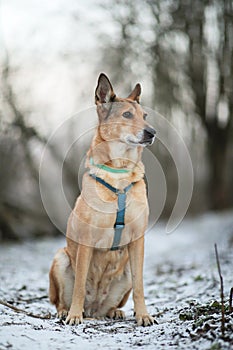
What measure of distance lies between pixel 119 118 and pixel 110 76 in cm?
1222

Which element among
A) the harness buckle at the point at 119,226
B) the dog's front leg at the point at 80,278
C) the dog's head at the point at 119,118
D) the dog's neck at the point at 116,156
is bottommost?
the dog's front leg at the point at 80,278

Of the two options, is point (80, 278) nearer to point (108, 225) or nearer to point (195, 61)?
point (108, 225)

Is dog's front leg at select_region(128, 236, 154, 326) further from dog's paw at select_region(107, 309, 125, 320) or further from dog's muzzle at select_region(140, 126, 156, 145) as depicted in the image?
dog's muzzle at select_region(140, 126, 156, 145)

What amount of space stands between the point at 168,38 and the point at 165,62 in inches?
33.7

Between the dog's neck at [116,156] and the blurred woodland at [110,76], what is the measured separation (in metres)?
9.43

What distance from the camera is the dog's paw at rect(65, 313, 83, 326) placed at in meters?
4.21

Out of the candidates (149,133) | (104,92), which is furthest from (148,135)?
(104,92)

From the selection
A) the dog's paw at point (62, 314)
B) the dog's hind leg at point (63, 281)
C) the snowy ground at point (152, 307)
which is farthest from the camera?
the dog's hind leg at point (63, 281)

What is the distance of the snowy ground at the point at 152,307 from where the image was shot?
340 centimetres

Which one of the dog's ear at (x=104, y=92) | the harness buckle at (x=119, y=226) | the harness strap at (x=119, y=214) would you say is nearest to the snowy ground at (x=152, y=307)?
the harness strap at (x=119, y=214)

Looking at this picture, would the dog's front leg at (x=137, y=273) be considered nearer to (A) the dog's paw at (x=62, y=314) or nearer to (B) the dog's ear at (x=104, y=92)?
(A) the dog's paw at (x=62, y=314)

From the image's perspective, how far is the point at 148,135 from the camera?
4473 millimetres

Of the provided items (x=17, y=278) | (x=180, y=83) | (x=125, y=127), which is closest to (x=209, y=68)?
(x=180, y=83)

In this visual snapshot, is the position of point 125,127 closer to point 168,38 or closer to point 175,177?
point 168,38
